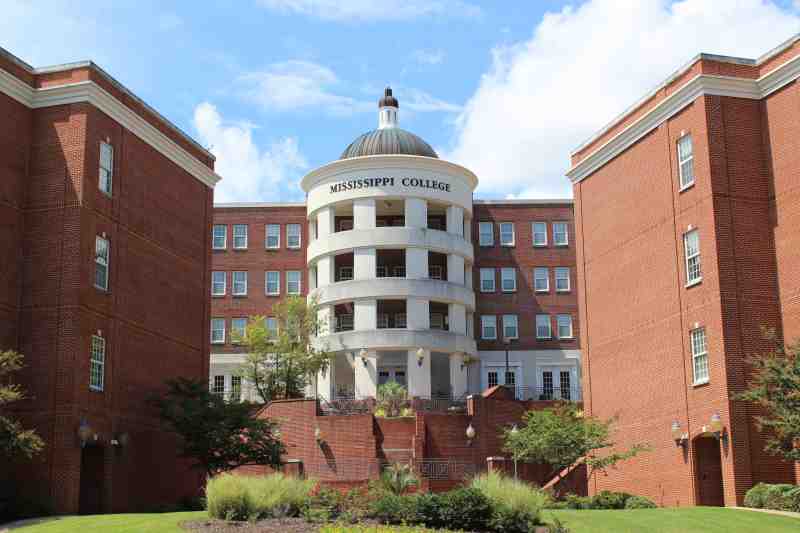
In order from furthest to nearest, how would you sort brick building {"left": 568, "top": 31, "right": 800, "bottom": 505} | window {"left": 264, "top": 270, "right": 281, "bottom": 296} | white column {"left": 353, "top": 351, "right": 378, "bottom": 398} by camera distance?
window {"left": 264, "top": 270, "right": 281, "bottom": 296}
white column {"left": 353, "top": 351, "right": 378, "bottom": 398}
brick building {"left": 568, "top": 31, "right": 800, "bottom": 505}

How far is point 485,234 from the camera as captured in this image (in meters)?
72.9

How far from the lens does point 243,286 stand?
71750mm

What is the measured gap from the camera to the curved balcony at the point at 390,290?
62875 mm

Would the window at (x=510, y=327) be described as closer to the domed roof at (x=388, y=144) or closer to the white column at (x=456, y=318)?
the white column at (x=456, y=318)

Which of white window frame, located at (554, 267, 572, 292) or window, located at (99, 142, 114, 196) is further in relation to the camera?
white window frame, located at (554, 267, 572, 292)

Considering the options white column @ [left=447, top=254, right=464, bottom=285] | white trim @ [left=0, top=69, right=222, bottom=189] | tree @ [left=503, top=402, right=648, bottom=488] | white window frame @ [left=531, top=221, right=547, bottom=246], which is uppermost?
white window frame @ [left=531, top=221, right=547, bottom=246]

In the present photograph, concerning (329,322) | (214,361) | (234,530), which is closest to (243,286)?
(214,361)

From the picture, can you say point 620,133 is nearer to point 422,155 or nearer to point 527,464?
point 527,464

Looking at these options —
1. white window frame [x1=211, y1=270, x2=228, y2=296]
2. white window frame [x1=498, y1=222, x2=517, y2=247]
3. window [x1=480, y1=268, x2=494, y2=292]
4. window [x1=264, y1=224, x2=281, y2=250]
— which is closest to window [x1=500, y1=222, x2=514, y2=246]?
white window frame [x1=498, y1=222, x2=517, y2=247]

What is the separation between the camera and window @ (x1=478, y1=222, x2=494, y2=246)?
239 feet

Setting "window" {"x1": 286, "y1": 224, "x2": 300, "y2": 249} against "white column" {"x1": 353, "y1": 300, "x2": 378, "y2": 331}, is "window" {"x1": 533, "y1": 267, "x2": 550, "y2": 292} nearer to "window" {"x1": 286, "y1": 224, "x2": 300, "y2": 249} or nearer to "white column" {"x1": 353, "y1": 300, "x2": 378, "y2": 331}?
"white column" {"x1": 353, "y1": 300, "x2": 378, "y2": 331}

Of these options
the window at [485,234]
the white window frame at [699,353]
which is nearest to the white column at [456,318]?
the window at [485,234]

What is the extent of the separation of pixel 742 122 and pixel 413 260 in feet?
97.9

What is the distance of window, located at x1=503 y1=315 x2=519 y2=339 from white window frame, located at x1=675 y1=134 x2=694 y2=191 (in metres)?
34.4
